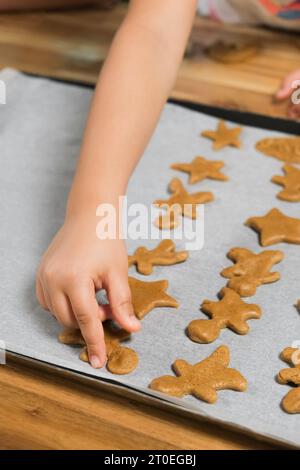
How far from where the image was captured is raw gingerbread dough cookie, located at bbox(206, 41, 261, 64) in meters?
1.33

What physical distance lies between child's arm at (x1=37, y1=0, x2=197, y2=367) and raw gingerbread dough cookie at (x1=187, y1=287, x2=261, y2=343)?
7cm

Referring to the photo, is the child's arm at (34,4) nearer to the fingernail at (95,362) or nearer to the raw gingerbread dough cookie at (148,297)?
the raw gingerbread dough cookie at (148,297)

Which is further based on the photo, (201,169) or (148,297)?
(201,169)

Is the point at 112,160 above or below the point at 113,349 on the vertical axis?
above

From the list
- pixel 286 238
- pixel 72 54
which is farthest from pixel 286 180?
pixel 72 54

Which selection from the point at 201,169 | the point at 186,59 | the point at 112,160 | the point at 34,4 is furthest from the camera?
the point at 34,4

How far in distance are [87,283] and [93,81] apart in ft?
2.15

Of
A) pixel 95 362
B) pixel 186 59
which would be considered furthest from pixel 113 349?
pixel 186 59

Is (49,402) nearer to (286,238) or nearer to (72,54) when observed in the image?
(286,238)

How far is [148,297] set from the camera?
2.56 ft

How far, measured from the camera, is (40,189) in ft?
3.20

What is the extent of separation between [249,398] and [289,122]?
0.52 meters

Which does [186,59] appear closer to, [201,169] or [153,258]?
[201,169]
